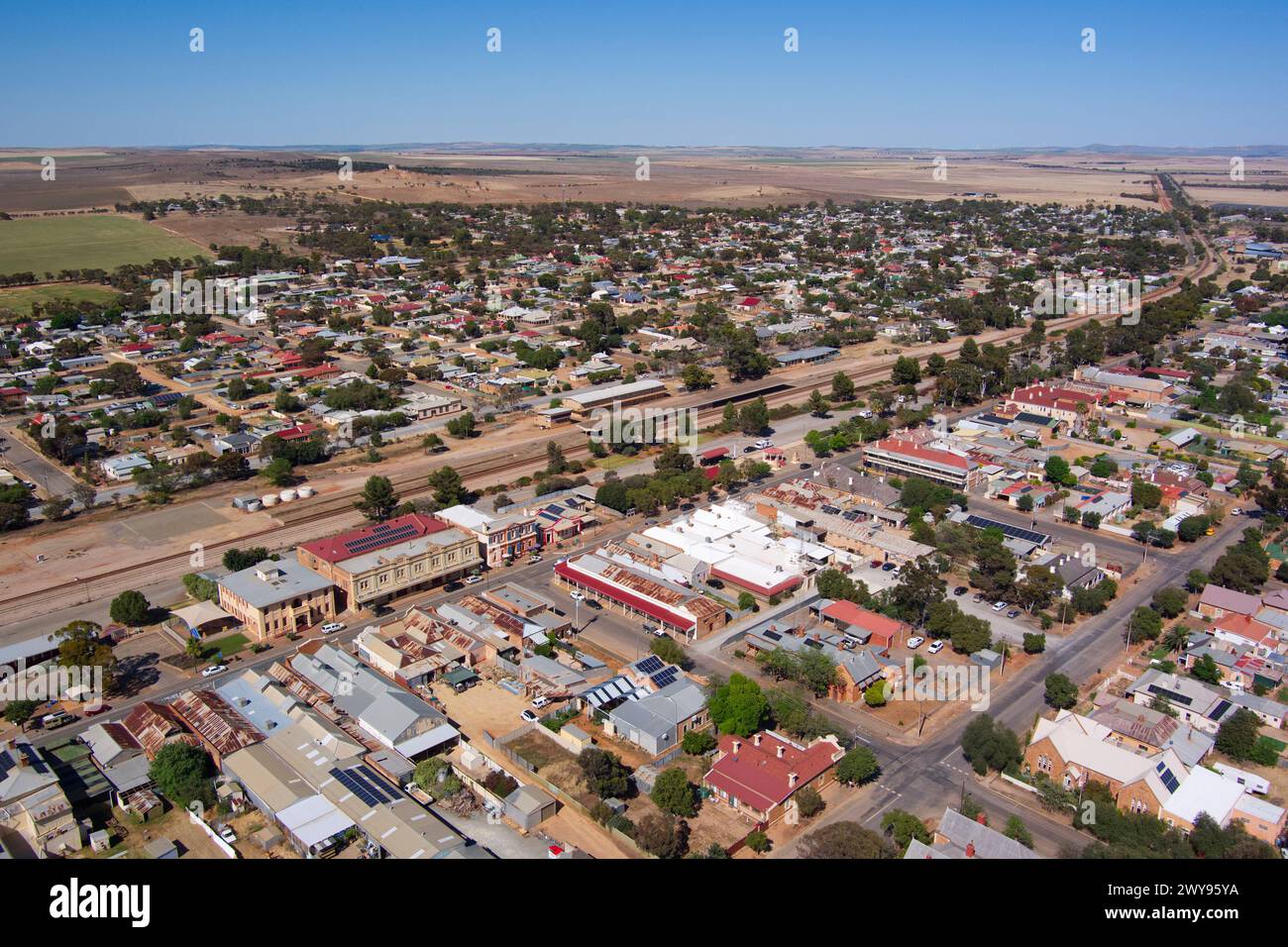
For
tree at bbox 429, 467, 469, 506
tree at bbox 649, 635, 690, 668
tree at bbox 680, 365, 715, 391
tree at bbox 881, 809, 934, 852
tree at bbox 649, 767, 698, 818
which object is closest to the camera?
tree at bbox 881, 809, 934, 852

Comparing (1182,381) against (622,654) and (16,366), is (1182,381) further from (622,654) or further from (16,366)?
(16,366)

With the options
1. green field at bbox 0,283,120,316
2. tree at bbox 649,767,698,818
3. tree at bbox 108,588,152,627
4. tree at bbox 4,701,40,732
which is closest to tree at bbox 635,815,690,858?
tree at bbox 649,767,698,818

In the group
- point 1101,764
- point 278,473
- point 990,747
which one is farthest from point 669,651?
point 278,473

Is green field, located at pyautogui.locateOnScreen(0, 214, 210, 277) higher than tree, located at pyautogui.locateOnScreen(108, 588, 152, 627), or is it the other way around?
green field, located at pyautogui.locateOnScreen(0, 214, 210, 277)

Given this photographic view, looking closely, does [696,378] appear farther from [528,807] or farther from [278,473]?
[528,807]

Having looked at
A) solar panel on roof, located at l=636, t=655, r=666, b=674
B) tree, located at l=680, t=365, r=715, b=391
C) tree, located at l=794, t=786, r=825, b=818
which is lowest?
tree, located at l=794, t=786, r=825, b=818

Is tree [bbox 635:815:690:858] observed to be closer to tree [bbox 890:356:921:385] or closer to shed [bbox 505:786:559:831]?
shed [bbox 505:786:559:831]
